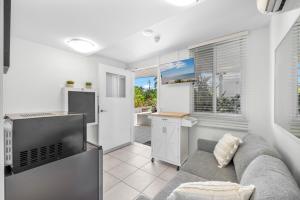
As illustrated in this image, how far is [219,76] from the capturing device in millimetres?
2432

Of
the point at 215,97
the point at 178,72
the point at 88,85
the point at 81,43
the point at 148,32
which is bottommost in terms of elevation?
the point at 215,97

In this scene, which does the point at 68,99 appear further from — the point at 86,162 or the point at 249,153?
the point at 249,153

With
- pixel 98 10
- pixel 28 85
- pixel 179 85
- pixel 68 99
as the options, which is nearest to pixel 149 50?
pixel 179 85

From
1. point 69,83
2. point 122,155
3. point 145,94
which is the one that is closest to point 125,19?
point 69,83

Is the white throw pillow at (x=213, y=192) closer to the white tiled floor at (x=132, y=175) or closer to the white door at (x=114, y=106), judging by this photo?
the white tiled floor at (x=132, y=175)

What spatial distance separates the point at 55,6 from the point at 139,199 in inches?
82.3

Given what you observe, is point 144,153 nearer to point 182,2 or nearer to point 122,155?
point 122,155

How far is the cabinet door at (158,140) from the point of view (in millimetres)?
2532

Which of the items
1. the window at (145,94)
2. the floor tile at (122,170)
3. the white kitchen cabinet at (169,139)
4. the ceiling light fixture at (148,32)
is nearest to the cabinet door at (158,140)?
the white kitchen cabinet at (169,139)

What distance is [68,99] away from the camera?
2.61 meters

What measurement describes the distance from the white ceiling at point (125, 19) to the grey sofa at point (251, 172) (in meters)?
1.63

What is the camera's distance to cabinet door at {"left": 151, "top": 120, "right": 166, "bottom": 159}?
2.53 m

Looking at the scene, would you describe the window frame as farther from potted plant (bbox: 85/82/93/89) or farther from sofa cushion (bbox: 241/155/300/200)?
potted plant (bbox: 85/82/93/89)

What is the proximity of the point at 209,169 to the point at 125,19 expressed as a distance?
213 centimetres
